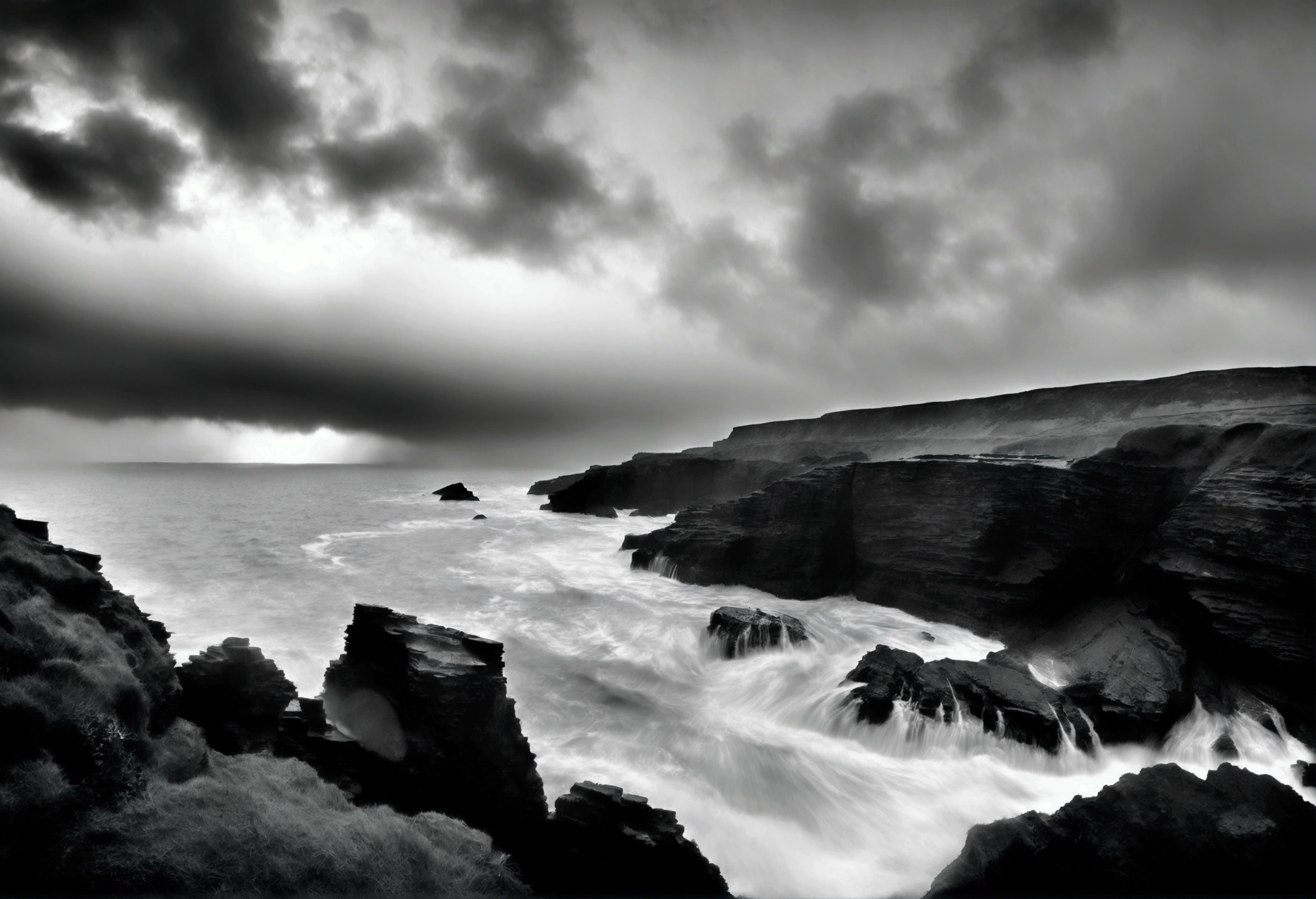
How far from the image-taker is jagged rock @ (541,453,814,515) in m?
55.6

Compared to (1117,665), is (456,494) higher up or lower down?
higher up

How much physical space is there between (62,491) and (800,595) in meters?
114

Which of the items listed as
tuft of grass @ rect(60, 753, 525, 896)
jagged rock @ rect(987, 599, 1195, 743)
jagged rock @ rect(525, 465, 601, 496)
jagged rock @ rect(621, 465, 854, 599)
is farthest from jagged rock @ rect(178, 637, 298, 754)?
jagged rock @ rect(525, 465, 601, 496)

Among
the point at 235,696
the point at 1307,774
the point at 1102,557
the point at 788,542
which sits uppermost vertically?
the point at 1102,557

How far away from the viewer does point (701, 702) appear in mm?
14781

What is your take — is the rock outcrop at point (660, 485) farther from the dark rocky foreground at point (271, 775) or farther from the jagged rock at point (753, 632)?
the dark rocky foreground at point (271, 775)

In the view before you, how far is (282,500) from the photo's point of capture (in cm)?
7312

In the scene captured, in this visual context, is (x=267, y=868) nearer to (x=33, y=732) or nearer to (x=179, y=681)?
(x=33, y=732)

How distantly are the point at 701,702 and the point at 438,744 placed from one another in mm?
8146

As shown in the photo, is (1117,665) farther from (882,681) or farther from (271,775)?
(271,775)

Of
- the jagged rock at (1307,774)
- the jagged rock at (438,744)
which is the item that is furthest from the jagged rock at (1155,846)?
the jagged rock at (438,744)

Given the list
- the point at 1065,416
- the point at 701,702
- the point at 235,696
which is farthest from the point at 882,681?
the point at 1065,416

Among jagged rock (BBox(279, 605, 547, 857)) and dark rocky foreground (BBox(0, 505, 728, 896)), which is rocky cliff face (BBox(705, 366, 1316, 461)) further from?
jagged rock (BBox(279, 605, 547, 857))

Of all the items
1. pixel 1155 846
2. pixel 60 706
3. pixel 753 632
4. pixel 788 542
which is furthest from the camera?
pixel 788 542
